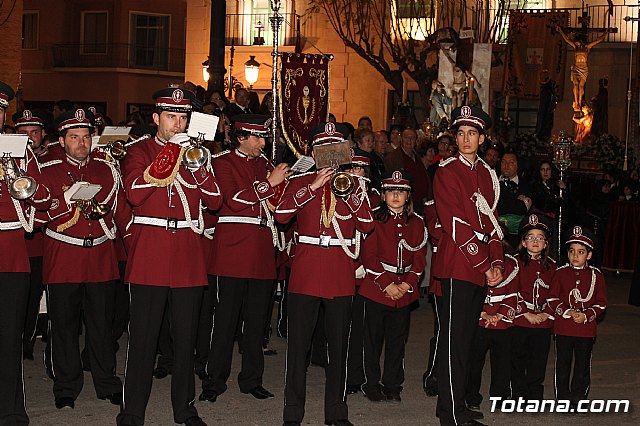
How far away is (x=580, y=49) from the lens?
106ft

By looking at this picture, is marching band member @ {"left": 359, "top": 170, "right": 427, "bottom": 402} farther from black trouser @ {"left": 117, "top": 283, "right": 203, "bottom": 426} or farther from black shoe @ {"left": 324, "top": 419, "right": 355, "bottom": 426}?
black trouser @ {"left": 117, "top": 283, "right": 203, "bottom": 426}

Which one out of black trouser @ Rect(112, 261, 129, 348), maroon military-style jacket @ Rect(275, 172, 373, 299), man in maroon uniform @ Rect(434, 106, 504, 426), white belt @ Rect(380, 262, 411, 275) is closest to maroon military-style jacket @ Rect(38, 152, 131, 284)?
maroon military-style jacket @ Rect(275, 172, 373, 299)

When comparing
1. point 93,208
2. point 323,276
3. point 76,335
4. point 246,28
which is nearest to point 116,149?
point 93,208

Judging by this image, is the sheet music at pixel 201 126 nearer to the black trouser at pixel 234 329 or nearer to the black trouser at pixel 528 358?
the black trouser at pixel 234 329

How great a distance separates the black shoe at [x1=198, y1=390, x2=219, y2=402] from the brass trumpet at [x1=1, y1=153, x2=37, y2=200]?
2523mm

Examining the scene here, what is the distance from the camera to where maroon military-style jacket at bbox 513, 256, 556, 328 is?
943 cm

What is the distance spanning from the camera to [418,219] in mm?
9781

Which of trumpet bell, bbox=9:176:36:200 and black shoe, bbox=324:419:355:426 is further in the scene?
black shoe, bbox=324:419:355:426

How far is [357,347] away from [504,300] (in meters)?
1.33

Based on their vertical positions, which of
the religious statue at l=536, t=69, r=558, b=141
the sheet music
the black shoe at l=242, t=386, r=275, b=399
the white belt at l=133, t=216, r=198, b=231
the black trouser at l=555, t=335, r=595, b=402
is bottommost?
the black shoe at l=242, t=386, r=275, b=399

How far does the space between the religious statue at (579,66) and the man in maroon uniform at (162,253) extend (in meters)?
25.7

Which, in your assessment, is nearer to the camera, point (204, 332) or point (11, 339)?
point (11, 339)

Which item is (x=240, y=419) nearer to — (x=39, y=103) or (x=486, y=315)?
(x=486, y=315)

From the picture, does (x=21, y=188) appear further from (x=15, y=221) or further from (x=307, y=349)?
(x=307, y=349)
